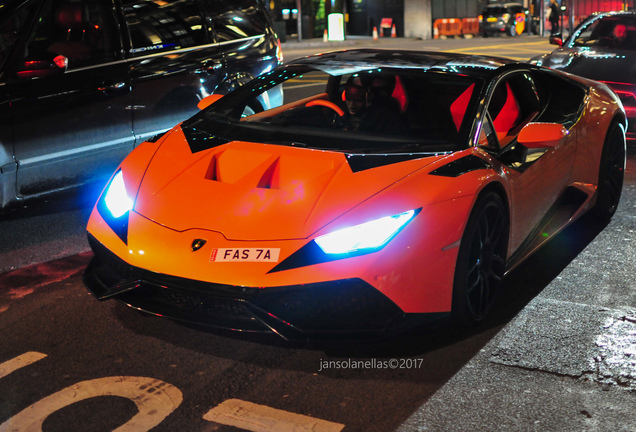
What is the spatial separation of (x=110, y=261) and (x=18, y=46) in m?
2.67

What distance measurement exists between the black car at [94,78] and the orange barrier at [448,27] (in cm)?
3384

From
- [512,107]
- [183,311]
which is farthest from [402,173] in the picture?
[512,107]

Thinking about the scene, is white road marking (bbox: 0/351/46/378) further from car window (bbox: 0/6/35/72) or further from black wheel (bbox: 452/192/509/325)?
car window (bbox: 0/6/35/72)

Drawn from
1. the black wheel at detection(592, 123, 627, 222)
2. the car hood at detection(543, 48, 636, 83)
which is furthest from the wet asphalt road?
the car hood at detection(543, 48, 636, 83)

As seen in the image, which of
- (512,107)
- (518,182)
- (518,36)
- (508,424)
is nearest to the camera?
(508,424)

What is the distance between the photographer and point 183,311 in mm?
3658

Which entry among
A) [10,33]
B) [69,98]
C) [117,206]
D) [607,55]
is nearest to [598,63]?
[607,55]

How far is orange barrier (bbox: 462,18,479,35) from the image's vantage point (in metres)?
40.2

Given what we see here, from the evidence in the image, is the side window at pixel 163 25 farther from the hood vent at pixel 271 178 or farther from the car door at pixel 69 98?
the hood vent at pixel 271 178

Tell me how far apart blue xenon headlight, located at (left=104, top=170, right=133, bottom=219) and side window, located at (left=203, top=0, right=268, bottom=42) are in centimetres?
324

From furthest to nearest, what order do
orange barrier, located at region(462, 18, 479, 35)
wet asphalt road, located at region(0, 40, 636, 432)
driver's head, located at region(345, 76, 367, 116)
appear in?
Answer: orange barrier, located at region(462, 18, 479, 35), driver's head, located at region(345, 76, 367, 116), wet asphalt road, located at region(0, 40, 636, 432)

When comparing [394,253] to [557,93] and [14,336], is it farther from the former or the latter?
[557,93]

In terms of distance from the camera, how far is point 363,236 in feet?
11.9

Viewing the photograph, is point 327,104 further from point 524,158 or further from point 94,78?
point 94,78
